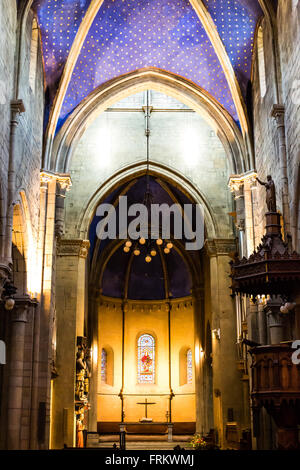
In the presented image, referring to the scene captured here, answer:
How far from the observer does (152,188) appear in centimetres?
2908

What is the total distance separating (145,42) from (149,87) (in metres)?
1.70

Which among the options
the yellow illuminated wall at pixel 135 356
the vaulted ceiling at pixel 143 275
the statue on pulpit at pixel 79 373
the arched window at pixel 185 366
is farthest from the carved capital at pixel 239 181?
the arched window at pixel 185 366

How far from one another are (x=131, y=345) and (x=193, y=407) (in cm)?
459

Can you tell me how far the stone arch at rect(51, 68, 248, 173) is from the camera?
19156 mm

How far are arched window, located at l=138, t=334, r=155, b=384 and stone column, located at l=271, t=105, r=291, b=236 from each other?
69.4 ft

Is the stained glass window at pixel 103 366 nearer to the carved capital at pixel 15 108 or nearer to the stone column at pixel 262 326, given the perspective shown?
the stone column at pixel 262 326

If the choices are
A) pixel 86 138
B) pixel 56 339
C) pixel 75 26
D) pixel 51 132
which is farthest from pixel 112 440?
pixel 75 26

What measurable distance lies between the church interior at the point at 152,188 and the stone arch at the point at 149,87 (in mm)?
44

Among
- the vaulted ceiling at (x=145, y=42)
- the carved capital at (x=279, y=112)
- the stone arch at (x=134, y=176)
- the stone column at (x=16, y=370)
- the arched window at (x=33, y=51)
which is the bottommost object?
the stone column at (x=16, y=370)

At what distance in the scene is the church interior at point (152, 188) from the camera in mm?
12961

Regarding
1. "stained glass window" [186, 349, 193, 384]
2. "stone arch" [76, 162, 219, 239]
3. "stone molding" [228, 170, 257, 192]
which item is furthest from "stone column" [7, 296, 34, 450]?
"stained glass window" [186, 349, 193, 384]

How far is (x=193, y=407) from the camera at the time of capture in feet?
102

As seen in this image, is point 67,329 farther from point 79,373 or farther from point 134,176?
point 134,176

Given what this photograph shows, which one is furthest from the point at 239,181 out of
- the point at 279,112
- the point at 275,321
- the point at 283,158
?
the point at 275,321
